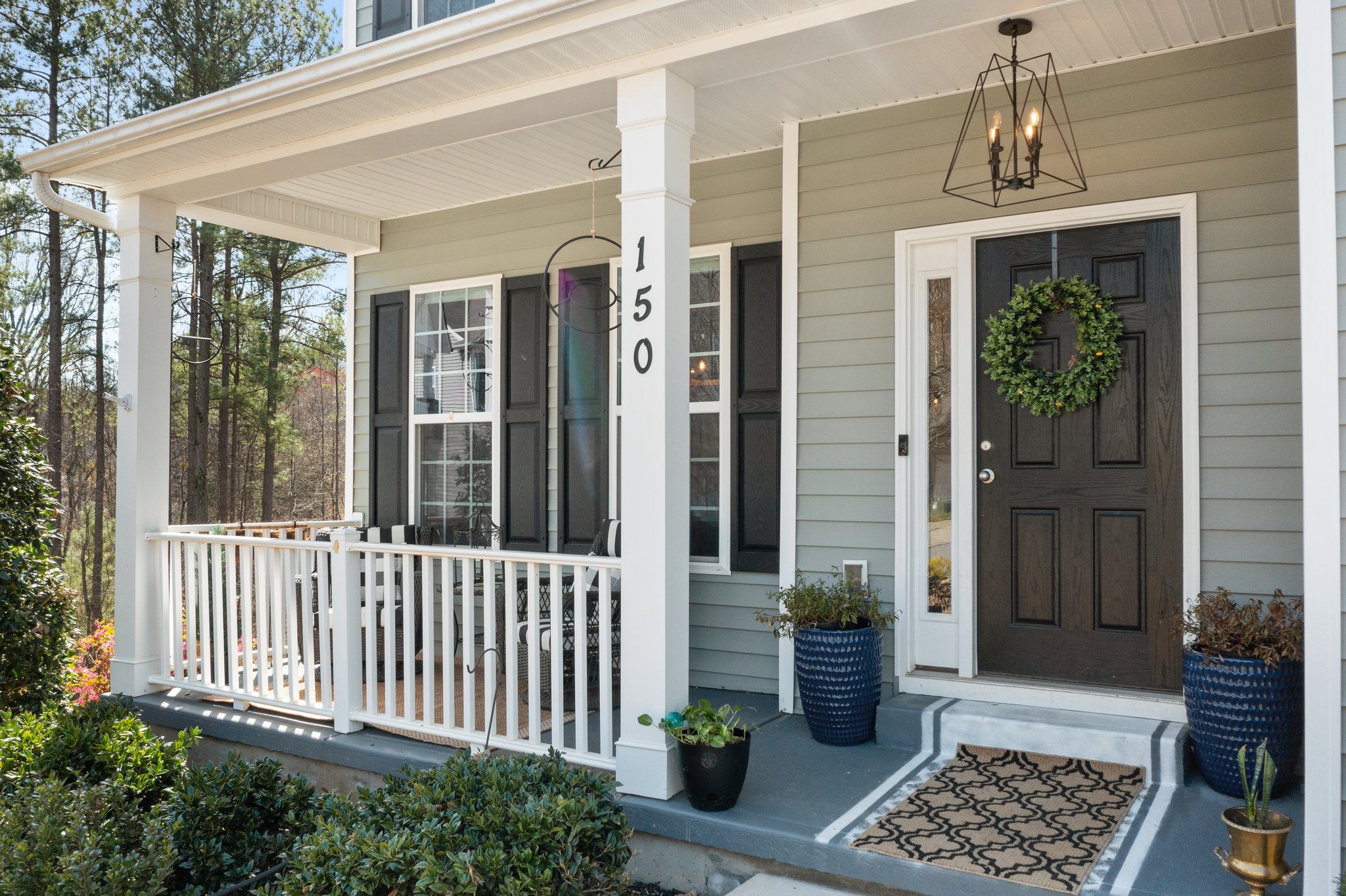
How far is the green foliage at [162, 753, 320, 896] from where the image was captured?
3123 millimetres

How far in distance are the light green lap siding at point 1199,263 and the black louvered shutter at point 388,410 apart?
2.97 meters

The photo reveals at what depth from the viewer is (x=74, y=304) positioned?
11.0m

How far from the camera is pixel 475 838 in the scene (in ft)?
8.47

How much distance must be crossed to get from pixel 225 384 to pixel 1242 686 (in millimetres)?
11739

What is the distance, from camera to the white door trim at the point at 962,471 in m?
3.81

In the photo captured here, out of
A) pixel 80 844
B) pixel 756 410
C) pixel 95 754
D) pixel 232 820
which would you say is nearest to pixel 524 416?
pixel 756 410

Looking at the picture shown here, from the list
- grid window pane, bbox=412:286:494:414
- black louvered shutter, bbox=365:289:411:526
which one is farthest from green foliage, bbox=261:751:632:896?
black louvered shutter, bbox=365:289:411:526

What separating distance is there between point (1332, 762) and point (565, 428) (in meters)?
4.04

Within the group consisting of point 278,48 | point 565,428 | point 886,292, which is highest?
point 278,48

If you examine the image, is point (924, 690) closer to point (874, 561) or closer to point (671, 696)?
point (874, 561)

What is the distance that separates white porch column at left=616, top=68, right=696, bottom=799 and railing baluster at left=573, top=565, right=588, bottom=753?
223 millimetres

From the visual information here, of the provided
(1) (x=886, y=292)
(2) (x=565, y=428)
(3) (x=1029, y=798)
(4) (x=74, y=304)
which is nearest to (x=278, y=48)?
(4) (x=74, y=304)

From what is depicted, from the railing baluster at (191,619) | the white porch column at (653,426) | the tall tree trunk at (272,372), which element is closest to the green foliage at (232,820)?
the white porch column at (653,426)

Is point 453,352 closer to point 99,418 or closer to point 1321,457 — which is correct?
point 1321,457
